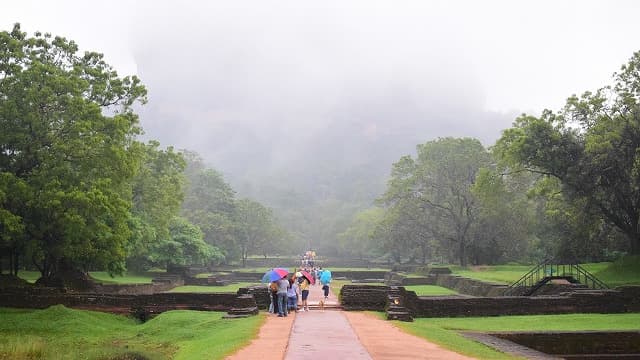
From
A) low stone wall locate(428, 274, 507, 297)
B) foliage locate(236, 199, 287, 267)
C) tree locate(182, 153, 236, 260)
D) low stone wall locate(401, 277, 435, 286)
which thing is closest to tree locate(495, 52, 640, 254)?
low stone wall locate(428, 274, 507, 297)

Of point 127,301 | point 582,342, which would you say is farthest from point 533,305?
point 127,301

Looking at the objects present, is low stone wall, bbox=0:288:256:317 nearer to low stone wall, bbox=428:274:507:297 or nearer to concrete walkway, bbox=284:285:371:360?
concrete walkway, bbox=284:285:371:360

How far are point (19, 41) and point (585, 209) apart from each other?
89.6 feet

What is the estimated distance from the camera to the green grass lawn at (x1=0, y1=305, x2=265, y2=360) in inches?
536

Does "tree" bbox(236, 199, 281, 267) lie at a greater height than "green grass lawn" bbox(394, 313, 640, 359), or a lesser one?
greater

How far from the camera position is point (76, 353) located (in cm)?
1396

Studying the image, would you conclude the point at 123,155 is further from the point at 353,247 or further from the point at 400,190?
the point at 353,247

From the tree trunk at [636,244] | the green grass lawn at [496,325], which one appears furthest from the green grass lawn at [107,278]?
the tree trunk at [636,244]

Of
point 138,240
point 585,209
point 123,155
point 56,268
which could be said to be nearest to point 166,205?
point 138,240

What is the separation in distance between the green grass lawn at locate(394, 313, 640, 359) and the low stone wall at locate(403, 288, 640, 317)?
65cm

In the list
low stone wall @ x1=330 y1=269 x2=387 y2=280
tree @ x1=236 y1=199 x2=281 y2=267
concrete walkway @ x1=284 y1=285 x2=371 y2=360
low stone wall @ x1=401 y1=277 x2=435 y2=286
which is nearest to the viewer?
concrete walkway @ x1=284 y1=285 x2=371 y2=360

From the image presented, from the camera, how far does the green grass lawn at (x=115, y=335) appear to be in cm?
1361

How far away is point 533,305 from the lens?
75.0 ft

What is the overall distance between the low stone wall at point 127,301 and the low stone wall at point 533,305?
24.5 ft
